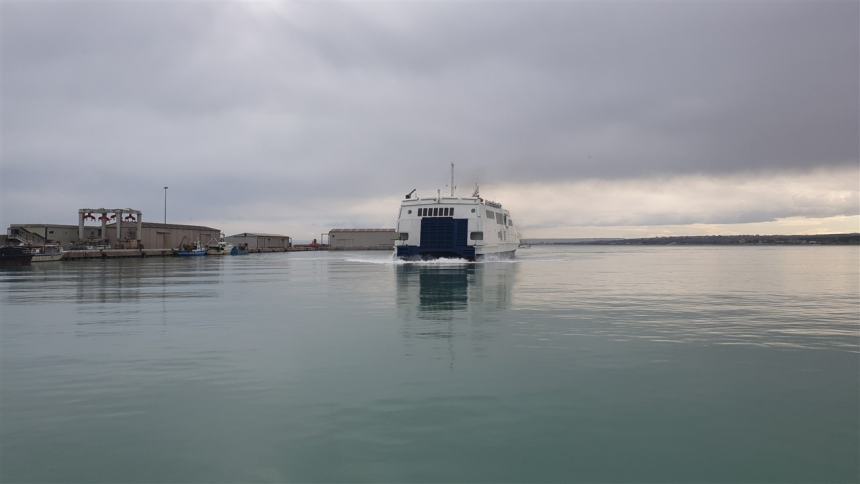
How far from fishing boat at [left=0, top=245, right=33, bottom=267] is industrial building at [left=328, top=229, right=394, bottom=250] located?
105345 mm

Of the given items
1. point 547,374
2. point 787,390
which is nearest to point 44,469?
point 547,374

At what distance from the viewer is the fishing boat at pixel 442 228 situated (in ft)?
193

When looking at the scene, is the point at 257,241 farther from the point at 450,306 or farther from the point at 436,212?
the point at 450,306

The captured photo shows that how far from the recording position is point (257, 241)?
154m

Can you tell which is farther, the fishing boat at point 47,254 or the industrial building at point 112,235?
the industrial building at point 112,235

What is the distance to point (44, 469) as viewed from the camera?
259 inches

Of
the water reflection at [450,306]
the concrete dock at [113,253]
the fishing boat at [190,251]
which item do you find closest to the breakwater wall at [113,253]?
the concrete dock at [113,253]

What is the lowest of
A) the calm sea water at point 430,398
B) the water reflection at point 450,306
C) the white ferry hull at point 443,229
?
the calm sea water at point 430,398

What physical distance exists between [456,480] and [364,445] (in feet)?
4.98

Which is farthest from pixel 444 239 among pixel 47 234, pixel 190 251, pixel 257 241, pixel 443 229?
pixel 257 241

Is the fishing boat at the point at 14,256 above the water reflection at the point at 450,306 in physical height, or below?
above

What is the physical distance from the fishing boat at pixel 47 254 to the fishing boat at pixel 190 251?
2390cm

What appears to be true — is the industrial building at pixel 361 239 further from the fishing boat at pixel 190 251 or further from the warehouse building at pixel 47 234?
the warehouse building at pixel 47 234

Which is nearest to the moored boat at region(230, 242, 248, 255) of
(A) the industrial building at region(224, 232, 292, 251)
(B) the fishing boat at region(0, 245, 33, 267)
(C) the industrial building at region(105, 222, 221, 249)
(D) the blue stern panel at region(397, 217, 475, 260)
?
(A) the industrial building at region(224, 232, 292, 251)
